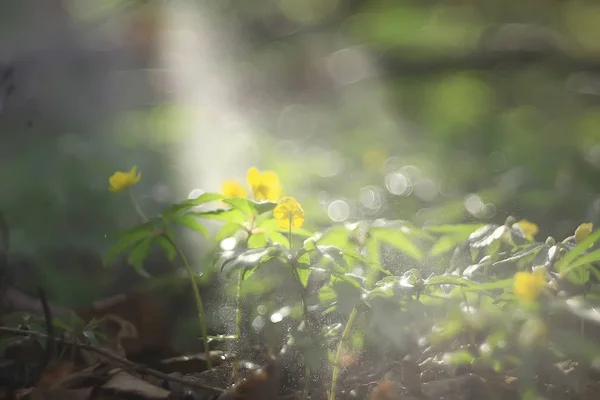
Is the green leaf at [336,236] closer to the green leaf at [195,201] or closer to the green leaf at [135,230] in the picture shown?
the green leaf at [195,201]

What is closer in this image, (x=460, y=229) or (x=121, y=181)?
(x=460, y=229)

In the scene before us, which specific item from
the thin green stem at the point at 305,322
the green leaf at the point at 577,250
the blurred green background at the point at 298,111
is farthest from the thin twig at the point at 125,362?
the green leaf at the point at 577,250

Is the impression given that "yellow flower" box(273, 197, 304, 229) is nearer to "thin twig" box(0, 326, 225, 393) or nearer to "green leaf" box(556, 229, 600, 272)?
"thin twig" box(0, 326, 225, 393)

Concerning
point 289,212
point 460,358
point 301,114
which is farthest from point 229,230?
point 301,114

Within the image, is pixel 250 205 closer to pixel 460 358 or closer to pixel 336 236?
pixel 336 236

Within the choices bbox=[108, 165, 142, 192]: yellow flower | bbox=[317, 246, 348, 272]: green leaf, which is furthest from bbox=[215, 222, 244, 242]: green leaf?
bbox=[108, 165, 142, 192]: yellow flower

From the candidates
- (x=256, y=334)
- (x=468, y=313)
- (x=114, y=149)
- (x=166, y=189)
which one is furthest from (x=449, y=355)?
(x=114, y=149)

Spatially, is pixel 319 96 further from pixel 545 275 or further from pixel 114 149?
pixel 545 275
